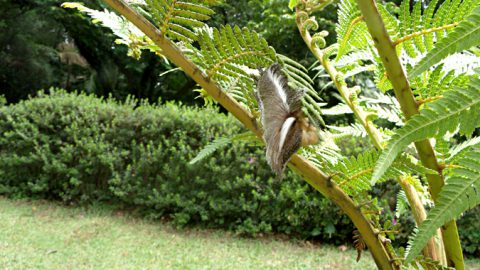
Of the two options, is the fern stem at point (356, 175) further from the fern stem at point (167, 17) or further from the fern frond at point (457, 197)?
the fern stem at point (167, 17)

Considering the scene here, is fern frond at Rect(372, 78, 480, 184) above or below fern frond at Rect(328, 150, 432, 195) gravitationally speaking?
above

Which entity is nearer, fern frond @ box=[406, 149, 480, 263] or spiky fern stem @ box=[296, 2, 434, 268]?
fern frond @ box=[406, 149, 480, 263]

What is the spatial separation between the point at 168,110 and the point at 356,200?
4.21m

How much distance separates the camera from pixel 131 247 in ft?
12.3

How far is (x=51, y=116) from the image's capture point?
4.86 metres

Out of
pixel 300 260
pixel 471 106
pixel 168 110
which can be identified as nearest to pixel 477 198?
pixel 471 106

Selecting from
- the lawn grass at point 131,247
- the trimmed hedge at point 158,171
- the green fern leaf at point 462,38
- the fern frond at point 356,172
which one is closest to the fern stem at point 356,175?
the fern frond at point 356,172

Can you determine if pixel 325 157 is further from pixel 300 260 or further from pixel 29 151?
pixel 29 151

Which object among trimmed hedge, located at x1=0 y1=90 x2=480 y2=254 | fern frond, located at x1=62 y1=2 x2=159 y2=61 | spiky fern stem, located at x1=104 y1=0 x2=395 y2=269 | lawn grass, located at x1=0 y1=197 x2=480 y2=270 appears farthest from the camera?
trimmed hedge, located at x1=0 y1=90 x2=480 y2=254

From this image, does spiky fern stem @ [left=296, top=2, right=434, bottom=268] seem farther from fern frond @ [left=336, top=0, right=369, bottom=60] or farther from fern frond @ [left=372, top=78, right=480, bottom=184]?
fern frond @ [left=372, top=78, right=480, bottom=184]

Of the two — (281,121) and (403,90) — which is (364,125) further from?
(281,121)

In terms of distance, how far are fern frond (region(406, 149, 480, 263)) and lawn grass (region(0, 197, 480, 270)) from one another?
322 cm

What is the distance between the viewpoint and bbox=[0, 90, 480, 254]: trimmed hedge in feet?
13.4

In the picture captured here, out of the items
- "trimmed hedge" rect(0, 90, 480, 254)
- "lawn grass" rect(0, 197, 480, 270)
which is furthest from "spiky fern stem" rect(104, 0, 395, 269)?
"trimmed hedge" rect(0, 90, 480, 254)
